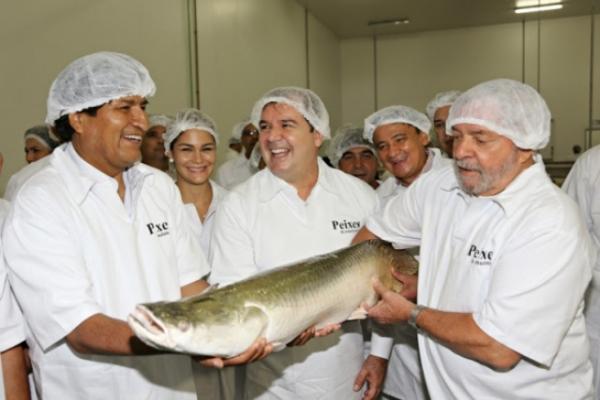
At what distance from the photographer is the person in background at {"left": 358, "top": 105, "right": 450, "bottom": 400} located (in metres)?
2.50

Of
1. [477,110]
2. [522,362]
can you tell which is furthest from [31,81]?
[522,362]

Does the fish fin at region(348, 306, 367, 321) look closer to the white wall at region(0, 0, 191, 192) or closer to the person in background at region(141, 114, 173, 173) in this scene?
the person in background at region(141, 114, 173, 173)

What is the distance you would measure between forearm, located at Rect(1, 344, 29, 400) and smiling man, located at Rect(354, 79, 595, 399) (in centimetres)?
113

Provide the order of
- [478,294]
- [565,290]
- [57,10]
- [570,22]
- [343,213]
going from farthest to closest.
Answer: [570,22] < [57,10] < [343,213] < [478,294] < [565,290]

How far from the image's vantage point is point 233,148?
19.3 feet

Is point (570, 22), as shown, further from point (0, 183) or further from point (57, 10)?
point (0, 183)

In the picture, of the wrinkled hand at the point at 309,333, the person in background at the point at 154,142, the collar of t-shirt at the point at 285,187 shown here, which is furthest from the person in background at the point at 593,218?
the person in background at the point at 154,142

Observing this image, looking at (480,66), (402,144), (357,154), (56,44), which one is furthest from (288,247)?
(480,66)

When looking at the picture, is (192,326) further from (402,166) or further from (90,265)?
(402,166)

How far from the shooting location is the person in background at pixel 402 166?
98.5 inches

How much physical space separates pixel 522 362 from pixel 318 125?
1197 mm

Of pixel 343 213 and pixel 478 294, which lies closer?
pixel 478 294

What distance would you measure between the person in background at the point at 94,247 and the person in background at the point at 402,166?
1.08 meters

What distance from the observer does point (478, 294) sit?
162 centimetres
